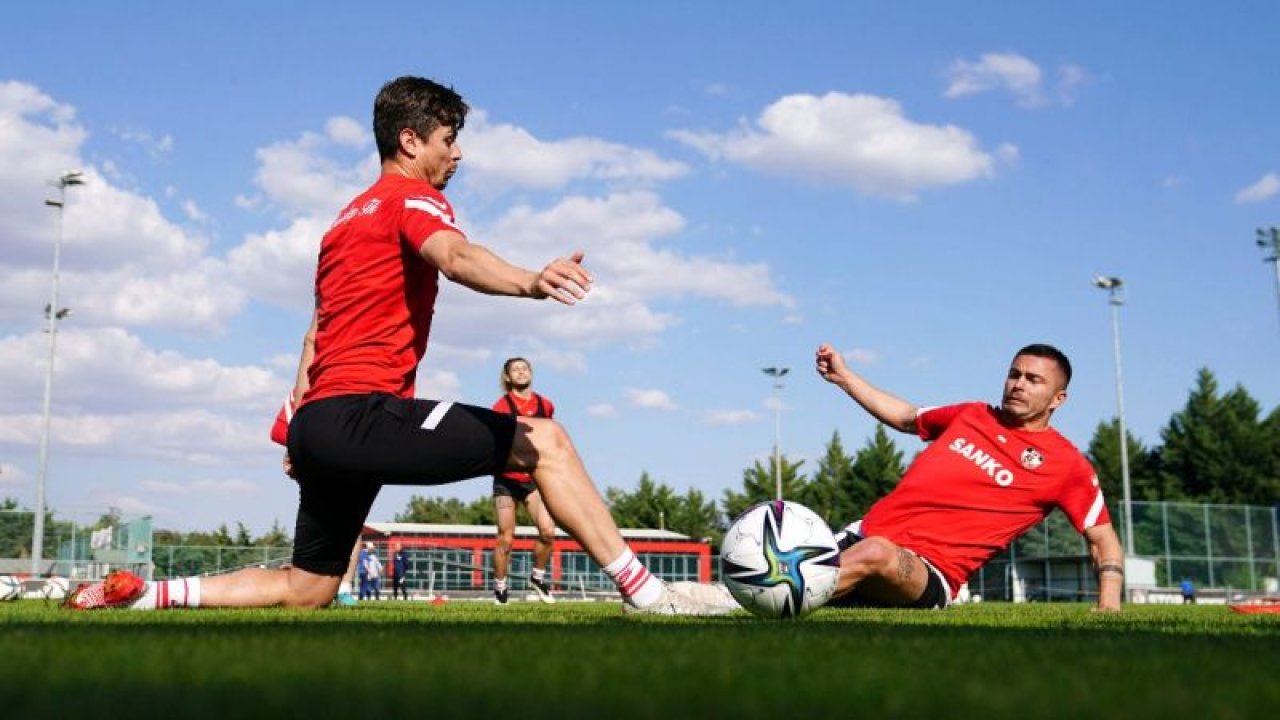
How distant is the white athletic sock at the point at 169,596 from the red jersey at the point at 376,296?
1587mm

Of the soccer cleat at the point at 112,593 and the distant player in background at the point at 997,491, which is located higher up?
the distant player in background at the point at 997,491

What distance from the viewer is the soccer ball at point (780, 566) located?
18.7 ft

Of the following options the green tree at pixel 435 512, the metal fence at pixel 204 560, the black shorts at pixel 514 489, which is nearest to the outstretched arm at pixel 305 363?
the black shorts at pixel 514 489

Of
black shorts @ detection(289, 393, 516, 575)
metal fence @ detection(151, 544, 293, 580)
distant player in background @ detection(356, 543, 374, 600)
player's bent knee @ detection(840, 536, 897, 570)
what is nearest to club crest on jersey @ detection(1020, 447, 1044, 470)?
player's bent knee @ detection(840, 536, 897, 570)

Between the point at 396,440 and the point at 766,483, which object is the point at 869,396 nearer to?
the point at 396,440

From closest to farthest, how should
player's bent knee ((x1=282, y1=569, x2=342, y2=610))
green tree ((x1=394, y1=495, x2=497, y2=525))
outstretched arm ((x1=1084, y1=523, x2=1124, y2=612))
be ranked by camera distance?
1. player's bent knee ((x1=282, y1=569, x2=342, y2=610))
2. outstretched arm ((x1=1084, y1=523, x2=1124, y2=612))
3. green tree ((x1=394, y1=495, x2=497, y2=525))

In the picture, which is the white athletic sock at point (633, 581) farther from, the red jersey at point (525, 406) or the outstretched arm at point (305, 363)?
the red jersey at point (525, 406)

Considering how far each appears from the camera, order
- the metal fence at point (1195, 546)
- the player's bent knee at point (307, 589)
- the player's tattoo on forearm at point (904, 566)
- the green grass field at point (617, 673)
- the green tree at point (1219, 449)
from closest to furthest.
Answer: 1. the green grass field at point (617, 673)
2. the player's bent knee at point (307, 589)
3. the player's tattoo on forearm at point (904, 566)
4. the metal fence at point (1195, 546)
5. the green tree at point (1219, 449)

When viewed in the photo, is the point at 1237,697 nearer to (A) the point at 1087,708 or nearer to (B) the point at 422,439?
(A) the point at 1087,708

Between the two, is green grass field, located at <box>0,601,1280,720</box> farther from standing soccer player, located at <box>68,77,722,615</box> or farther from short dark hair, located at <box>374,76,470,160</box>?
short dark hair, located at <box>374,76,470,160</box>

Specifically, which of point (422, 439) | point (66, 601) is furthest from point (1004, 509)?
point (66, 601)

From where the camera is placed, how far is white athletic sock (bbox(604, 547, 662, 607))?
541cm

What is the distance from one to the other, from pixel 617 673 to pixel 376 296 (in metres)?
3.32

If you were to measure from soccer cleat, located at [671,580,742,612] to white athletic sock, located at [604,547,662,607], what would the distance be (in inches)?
13.1
